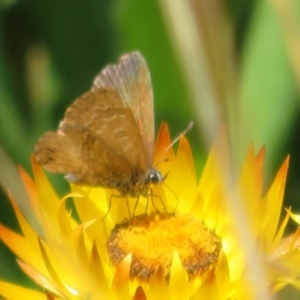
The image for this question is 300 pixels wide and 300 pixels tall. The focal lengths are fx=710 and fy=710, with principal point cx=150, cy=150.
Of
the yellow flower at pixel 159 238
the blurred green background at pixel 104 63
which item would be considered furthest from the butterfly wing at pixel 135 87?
the blurred green background at pixel 104 63

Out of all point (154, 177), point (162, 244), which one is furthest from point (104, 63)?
point (162, 244)

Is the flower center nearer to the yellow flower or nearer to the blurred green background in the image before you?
the yellow flower

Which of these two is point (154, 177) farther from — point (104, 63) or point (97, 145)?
point (104, 63)

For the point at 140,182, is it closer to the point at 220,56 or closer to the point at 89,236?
the point at 89,236

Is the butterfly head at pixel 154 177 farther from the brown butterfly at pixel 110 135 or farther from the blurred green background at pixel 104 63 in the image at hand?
the blurred green background at pixel 104 63

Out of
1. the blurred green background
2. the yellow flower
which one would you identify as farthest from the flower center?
the blurred green background

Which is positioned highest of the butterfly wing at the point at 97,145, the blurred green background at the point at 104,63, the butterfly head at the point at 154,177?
the blurred green background at the point at 104,63
